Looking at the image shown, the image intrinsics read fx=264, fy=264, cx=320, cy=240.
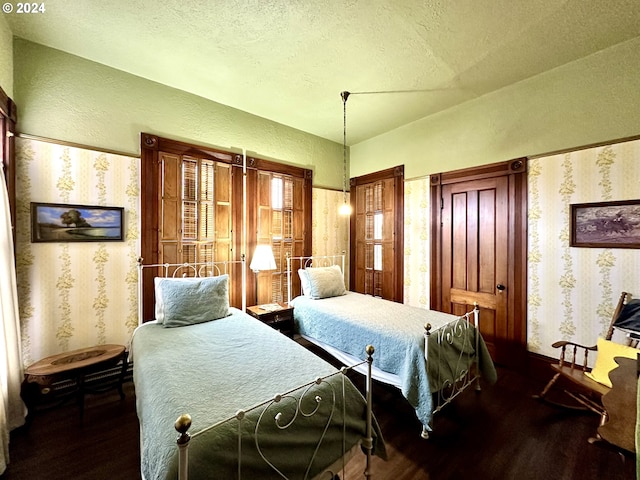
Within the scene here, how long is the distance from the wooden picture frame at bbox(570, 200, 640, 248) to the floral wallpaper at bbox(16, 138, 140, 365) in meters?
4.52

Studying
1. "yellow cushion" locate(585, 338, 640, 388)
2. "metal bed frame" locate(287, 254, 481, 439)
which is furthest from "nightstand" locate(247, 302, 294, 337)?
"yellow cushion" locate(585, 338, 640, 388)

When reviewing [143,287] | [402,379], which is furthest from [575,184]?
[143,287]

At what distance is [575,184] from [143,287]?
4566mm

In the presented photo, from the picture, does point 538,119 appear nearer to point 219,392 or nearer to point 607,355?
point 607,355

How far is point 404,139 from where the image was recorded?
13.2ft

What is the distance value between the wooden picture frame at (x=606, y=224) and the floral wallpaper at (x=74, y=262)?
14.8ft

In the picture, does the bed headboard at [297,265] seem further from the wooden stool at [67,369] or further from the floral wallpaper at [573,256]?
the floral wallpaper at [573,256]

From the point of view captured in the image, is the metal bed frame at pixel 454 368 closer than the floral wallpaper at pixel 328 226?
Yes

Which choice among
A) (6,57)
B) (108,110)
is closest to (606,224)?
(108,110)

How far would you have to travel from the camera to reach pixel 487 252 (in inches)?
126

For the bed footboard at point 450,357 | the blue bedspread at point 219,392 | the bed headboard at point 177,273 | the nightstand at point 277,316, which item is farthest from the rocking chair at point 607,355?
the bed headboard at point 177,273

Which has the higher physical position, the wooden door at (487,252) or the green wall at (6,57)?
the green wall at (6,57)

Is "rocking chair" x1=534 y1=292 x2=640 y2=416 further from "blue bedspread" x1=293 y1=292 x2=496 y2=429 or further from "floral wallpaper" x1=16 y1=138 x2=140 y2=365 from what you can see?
"floral wallpaper" x1=16 y1=138 x2=140 y2=365

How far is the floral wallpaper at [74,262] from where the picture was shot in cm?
233
